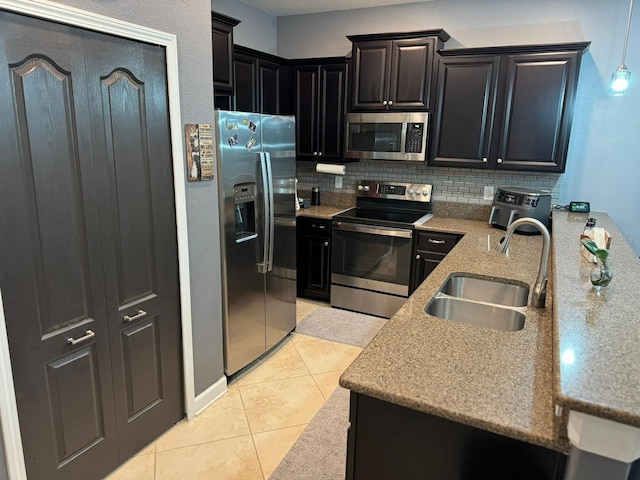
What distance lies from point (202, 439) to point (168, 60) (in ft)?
6.35

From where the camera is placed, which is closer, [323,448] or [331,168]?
[323,448]

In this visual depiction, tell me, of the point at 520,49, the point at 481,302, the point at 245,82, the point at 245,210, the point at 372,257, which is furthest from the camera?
the point at 372,257

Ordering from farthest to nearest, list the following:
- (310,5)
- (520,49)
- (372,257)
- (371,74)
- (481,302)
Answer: (310,5)
(372,257)
(371,74)
(520,49)
(481,302)

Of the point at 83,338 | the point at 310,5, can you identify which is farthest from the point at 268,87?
the point at 83,338

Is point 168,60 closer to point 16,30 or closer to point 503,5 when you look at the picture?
point 16,30

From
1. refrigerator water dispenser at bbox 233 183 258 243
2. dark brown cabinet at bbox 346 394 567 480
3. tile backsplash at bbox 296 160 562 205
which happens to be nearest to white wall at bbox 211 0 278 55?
tile backsplash at bbox 296 160 562 205

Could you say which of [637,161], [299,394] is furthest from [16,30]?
[637,161]

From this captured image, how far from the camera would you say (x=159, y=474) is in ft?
6.85

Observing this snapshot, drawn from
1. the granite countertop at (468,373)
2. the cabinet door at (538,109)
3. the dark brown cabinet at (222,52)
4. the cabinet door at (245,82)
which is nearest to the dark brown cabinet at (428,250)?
the cabinet door at (538,109)

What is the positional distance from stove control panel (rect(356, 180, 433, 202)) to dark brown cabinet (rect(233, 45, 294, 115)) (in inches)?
40.6

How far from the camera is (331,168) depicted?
165 inches

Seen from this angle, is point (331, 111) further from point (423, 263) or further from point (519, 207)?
point (519, 207)

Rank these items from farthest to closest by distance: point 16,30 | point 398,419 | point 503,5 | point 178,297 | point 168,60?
point 503,5, point 178,297, point 168,60, point 16,30, point 398,419

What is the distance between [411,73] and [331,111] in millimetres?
804
